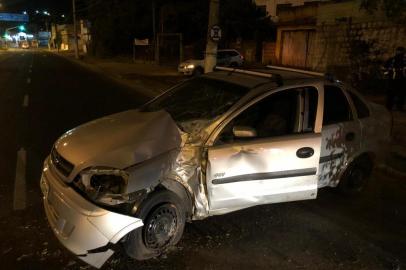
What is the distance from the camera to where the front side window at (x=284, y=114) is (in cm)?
444

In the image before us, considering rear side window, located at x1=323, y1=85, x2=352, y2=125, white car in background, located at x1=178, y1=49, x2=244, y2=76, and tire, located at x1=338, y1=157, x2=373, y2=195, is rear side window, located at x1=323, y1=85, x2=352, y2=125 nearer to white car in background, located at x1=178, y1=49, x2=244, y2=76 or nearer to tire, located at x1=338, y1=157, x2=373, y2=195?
tire, located at x1=338, y1=157, x2=373, y2=195

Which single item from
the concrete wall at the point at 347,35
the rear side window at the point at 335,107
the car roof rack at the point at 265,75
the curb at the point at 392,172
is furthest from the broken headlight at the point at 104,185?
the concrete wall at the point at 347,35

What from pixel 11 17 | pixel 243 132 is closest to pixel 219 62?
pixel 243 132

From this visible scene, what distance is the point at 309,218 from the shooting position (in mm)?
4809

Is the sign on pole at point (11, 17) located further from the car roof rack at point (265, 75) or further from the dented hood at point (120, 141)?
the dented hood at point (120, 141)

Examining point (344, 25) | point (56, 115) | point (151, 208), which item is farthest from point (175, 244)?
point (344, 25)

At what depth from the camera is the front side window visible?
4.44 metres

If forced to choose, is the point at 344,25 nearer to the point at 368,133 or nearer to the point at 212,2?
the point at 212,2

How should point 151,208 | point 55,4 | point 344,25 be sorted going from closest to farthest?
point 151,208 → point 344,25 → point 55,4

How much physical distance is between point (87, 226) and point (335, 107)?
3175mm

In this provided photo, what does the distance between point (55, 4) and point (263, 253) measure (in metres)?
96.2

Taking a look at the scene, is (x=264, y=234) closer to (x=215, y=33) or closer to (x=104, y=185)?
(x=104, y=185)

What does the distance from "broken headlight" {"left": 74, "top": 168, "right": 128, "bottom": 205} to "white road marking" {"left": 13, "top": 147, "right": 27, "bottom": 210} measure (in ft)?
5.78

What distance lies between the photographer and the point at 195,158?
153 inches
